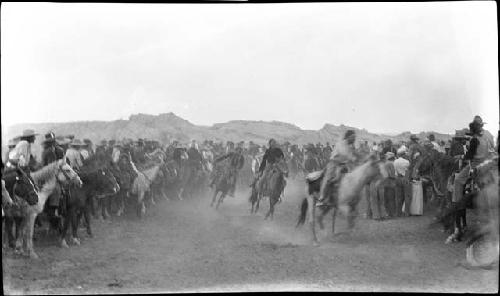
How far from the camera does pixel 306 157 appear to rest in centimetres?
877

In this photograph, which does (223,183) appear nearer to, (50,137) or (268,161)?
(268,161)

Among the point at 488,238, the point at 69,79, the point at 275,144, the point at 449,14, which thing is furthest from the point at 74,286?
the point at 449,14

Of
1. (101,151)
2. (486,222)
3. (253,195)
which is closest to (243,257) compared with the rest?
(253,195)

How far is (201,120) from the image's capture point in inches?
346

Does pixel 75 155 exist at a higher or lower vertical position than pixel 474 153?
lower

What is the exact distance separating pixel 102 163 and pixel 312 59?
3.50m

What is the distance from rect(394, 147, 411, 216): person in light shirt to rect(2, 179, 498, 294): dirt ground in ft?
0.68

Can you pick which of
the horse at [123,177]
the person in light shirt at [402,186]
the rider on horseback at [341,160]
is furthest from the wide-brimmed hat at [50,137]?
the person in light shirt at [402,186]

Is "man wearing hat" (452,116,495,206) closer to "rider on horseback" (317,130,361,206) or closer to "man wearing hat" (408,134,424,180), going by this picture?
"man wearing hat" (408,134,424,180)

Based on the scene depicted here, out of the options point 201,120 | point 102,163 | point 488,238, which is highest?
point 201,120

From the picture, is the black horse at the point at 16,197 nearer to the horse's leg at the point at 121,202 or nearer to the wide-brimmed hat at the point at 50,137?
the wide-brimmed hat at the point at 50,137

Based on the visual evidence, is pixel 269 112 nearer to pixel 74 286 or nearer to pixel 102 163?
pixel 102 163

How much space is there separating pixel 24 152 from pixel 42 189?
23.2 inches

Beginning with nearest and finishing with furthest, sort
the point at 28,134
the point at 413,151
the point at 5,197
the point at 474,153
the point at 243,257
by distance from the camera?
the point at 5,197
the point at 28,134
the point at 474,153
the point at 243,257
the point at 413,151
